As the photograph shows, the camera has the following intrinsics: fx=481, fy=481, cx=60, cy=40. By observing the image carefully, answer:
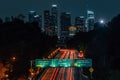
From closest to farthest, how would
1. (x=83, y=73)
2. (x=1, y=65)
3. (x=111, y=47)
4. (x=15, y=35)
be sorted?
(x=1, y=65)
(x=111, y=47)
(x=83, y=73)
(x=15, y=35)

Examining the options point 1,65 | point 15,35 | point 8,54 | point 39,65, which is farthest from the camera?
point 15,35

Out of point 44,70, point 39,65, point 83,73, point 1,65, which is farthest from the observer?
point 44,70

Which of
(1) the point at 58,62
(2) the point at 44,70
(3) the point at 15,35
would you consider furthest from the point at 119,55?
(3) the point at 15,35

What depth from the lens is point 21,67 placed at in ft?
249

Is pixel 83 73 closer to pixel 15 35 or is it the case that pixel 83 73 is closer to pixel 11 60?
pixel 11 60

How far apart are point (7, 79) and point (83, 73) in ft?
83.9

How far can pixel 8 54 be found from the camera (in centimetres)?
7781

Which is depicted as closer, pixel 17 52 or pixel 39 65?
pixel 39 65

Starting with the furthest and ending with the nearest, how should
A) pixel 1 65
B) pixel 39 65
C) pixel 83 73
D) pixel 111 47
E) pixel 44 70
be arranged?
pixel 44 70 → pixel 83 73 → pixel 111 47 → pixel 39 65 → pixel 1 65

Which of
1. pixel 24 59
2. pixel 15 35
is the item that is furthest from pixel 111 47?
pixel 15 35

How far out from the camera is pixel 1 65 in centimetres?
6694

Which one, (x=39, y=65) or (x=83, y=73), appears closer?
(x=39, y=65)

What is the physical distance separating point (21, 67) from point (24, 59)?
5112 millimetres

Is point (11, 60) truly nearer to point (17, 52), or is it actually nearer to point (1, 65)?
point (1, 65)
